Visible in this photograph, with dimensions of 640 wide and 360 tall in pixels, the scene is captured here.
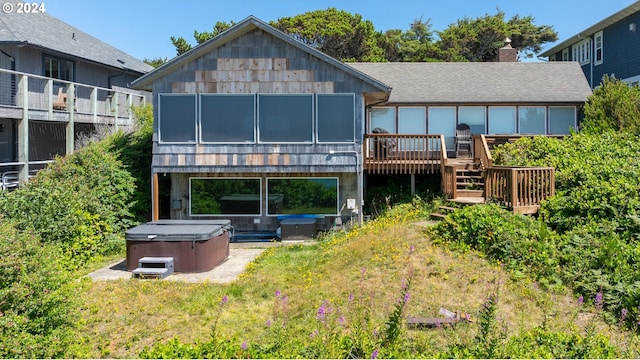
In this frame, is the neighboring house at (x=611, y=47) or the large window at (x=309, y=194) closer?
the large window at (x=309, y=194)

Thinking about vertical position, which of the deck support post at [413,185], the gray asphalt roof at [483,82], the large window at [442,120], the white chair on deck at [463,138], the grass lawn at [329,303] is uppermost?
the gray asphalt roof at [483,82]

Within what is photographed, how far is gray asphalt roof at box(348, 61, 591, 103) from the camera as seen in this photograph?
57.9ft

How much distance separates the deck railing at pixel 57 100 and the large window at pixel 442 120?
12764mm

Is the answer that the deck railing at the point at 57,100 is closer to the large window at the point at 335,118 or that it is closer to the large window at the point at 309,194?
the large window at the point at 309,194

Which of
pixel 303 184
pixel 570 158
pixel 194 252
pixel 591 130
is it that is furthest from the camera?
pixel 591 130

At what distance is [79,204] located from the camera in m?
11.3

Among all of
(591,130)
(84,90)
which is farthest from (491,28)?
(84,90)

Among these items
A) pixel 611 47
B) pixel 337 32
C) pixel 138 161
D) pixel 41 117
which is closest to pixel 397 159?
pixel 138 161

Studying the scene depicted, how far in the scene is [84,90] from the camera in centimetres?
1920

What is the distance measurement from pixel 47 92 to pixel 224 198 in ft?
23.7

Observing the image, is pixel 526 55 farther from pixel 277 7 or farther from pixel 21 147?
pixel 21 147

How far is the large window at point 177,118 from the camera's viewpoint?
1351 centimetres

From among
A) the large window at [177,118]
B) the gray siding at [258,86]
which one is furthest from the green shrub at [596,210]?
the large window at [177,118]

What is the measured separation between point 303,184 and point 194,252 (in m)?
5.27
